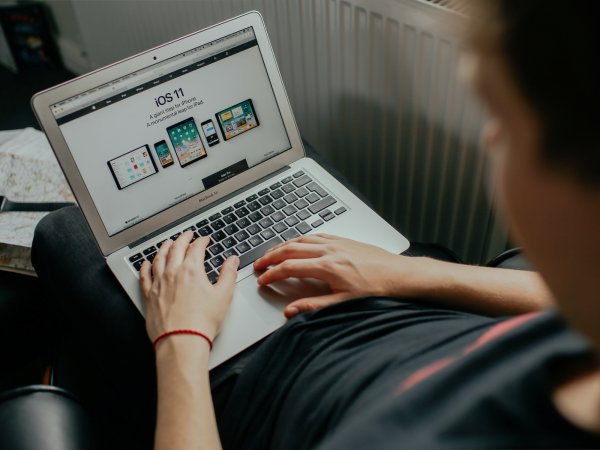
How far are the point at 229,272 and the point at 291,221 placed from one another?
0.16m

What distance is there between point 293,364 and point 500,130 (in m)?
0.42

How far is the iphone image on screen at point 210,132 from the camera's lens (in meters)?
0.96

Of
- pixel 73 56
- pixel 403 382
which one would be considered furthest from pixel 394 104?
pixel 73 56

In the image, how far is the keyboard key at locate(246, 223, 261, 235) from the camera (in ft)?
3.09

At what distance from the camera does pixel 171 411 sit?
0.68 metres

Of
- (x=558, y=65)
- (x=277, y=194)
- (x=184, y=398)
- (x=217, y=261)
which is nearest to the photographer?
(x=558, y=65)

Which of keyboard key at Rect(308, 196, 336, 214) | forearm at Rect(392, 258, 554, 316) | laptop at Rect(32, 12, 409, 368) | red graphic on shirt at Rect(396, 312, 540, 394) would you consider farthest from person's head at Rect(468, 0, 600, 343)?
keyboard key at Rect(308, 196, 336, 214)

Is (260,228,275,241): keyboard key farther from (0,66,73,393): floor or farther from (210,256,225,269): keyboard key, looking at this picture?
(0,66,73,393): floor

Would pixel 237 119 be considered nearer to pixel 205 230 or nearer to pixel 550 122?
pixel 205 230

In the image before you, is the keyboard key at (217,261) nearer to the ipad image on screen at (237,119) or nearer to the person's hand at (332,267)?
the person's hand at (332,267)

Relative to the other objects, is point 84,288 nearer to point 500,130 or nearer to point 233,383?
point 233,383

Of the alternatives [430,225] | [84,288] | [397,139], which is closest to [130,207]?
[84,288]

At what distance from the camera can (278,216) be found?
0.96 metres

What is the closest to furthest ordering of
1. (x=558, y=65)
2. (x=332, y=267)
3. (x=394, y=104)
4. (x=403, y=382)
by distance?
1. (x=558, y=65)
2. (x=403, y=382)
3. (x=332, y=267)
4. (x=394, y=104)
